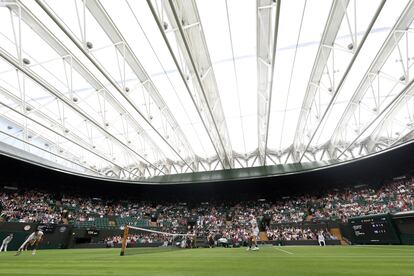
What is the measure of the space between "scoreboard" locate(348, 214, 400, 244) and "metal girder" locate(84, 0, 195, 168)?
1949 centimetres

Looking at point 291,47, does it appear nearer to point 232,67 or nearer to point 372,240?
point 232,67

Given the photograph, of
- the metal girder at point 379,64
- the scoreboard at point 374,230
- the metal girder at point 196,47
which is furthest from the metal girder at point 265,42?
the scoreboard at point 374,230

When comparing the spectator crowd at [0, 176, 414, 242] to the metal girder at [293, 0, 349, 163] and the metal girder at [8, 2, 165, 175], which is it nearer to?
the metal girder at [293, 0, 349, 163]

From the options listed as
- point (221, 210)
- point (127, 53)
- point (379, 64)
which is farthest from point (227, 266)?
point (221, 210)

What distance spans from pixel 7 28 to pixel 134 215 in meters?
30.3

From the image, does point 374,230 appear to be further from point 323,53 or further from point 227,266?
point 227,266

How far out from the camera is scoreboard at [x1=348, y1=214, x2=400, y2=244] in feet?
61.1

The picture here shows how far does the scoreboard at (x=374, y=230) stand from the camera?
18.6 metres

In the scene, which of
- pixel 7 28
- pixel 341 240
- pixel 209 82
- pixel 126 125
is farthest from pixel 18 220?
pixel 341 240

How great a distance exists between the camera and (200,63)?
1617 centimetres

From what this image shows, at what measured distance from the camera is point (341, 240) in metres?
24.6

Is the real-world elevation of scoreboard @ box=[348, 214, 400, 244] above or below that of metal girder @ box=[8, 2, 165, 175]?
below

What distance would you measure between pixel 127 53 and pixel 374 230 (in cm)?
2347

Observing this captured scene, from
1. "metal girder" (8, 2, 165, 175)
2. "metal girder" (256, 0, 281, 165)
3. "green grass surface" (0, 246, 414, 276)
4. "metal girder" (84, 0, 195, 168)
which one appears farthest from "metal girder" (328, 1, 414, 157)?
"metal girder" (8, 2, 165, 175)
